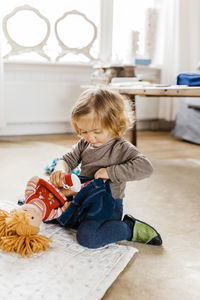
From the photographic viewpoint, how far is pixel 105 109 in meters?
1.02

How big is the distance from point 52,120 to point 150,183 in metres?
1.53

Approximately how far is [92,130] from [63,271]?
40 centimetres

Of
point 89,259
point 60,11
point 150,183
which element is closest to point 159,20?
point 60,11

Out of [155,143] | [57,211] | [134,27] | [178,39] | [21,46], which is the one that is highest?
[134,27]

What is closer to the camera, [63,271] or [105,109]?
[63,271]

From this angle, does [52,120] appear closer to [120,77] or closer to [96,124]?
[120,77]

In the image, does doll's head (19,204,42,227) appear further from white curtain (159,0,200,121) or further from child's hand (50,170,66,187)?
white curtain (159,0,200,121)

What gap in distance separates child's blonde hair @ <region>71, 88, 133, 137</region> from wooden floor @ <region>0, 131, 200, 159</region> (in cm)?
117

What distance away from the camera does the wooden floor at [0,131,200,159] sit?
7.49 ft

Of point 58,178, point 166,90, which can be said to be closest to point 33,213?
point 58,178

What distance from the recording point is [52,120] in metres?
2.95

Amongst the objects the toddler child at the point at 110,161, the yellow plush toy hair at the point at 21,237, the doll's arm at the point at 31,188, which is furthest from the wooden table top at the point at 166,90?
the yellow plush toy hair at the point at 21,237

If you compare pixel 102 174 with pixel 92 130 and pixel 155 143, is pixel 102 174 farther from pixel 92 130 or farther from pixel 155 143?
pixel 155 143

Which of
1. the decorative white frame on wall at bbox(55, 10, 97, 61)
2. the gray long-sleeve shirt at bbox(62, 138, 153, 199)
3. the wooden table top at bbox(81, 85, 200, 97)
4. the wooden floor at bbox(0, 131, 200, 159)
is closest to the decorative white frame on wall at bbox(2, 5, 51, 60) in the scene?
the decorative white frame on wall at bbox(55, 10, 97, 61)
